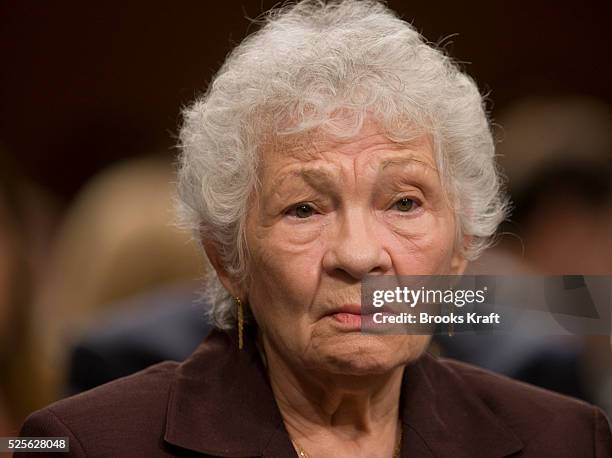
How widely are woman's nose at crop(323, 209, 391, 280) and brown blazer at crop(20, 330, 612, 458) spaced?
31 centimetres

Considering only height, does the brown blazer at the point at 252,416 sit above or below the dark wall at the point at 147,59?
below

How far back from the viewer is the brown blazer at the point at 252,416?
1.63m

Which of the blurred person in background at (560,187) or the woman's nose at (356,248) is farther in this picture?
the blurred person in background at (560,187)

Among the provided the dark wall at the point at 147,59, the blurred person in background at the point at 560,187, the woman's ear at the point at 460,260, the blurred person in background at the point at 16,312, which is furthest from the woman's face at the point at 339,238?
the dark wall at the point at 147,59

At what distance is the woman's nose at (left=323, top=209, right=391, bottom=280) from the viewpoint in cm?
153

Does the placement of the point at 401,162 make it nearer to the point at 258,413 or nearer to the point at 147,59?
the point at 258,413

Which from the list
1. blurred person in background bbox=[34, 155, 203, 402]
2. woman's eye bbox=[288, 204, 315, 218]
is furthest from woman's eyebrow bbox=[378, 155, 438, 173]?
blurred person in background bbox=[34, 155, 203, 402]

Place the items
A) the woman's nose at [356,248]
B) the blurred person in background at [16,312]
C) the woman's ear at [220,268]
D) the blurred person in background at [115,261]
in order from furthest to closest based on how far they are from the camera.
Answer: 1. the blurred person in background at [115,261]
2. the blurred person in background at [16,312]
3. the woman's ear at [220,268]
4. the woman's nose at [356,248]

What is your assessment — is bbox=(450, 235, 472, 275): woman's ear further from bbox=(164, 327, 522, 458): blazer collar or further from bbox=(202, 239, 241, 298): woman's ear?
bbox=(202, 239, 241, 298): woman's ear

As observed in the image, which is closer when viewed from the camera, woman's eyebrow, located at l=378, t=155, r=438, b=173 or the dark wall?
woman's eyebrow, located at l=378, t=155, r=438, b=173

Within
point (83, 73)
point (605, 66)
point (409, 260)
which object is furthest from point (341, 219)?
point (605, 66)

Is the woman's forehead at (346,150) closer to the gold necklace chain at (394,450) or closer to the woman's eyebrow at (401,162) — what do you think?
the woman's eyebrow at (401,162)

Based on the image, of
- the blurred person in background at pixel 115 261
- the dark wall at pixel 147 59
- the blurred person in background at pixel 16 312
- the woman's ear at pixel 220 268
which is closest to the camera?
the woman's ear at pixel 220 268

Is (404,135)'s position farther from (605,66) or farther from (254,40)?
(605,66)
